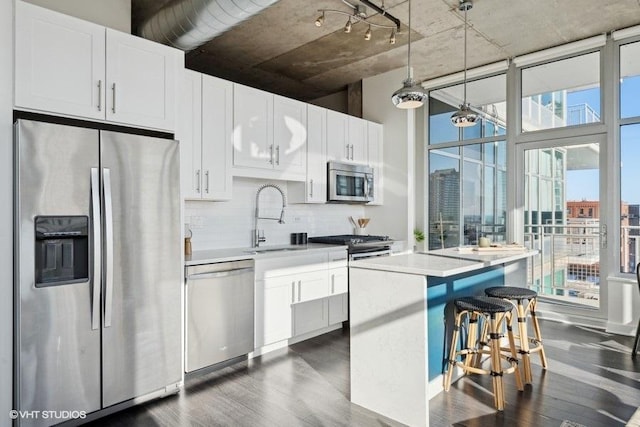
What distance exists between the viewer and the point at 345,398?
2732 millimetres

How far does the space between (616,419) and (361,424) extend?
5.14 ft

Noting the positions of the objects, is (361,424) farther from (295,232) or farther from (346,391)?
(295,232)

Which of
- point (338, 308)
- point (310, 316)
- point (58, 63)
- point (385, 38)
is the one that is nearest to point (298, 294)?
point (310, 316)

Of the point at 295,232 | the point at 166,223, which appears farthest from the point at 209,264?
the point at 295,232

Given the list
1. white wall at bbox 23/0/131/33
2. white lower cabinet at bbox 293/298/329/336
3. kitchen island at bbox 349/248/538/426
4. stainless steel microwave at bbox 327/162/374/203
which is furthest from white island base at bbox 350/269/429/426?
white wall at bbox 23/0/131/33

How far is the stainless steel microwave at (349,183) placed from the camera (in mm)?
4746

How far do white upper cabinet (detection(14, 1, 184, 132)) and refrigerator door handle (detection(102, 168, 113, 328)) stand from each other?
0.48 metres

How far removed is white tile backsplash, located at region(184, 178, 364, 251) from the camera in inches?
152

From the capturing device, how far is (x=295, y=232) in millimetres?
4777

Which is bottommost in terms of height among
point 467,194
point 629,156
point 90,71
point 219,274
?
point 219,274

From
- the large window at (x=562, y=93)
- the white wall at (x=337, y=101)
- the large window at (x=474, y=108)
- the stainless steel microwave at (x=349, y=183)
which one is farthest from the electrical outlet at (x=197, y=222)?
the large window at (x=562, y=93)

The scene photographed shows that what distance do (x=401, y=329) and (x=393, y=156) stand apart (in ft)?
10.8

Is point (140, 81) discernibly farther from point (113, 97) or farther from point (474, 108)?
point (474, 108)

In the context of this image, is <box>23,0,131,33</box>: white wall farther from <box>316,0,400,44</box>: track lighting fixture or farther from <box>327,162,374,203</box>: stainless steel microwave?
<box>327,162,374,203</box>: stainless steel microwave
